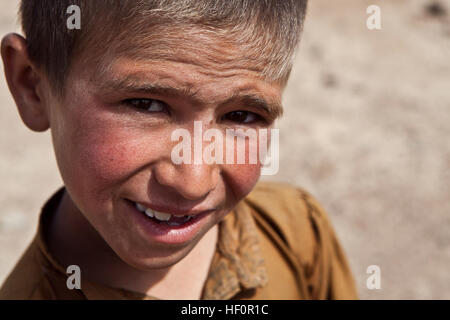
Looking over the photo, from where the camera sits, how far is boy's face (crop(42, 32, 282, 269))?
3.14ft

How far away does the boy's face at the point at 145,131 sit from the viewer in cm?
96

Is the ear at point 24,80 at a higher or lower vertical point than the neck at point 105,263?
higher

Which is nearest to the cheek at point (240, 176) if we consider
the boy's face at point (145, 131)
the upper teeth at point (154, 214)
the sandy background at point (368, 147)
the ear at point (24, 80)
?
the boy's face at point (145, 131)

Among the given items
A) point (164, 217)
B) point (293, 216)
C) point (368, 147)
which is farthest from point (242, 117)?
point (368, 147)

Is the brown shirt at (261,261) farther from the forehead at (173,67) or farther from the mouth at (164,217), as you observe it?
the forehead at (173,67)

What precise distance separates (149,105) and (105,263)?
405mm

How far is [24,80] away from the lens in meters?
1.14

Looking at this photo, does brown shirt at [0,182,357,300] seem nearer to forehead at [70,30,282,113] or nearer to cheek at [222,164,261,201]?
cheek at [222,164,261,201]

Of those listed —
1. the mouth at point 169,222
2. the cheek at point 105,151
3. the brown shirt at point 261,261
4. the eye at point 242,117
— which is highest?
the eye at point 242,117

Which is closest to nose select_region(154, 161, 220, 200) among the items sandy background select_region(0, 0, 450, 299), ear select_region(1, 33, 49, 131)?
ear select_region(1, 33, 49, 131)

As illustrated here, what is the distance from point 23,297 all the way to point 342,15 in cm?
347

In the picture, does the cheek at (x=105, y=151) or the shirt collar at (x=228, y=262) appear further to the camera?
the shirt collar at (x=228, y=262)

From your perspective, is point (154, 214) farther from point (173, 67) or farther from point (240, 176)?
point (173, 67)

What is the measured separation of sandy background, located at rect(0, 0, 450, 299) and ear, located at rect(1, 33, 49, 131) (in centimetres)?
165
